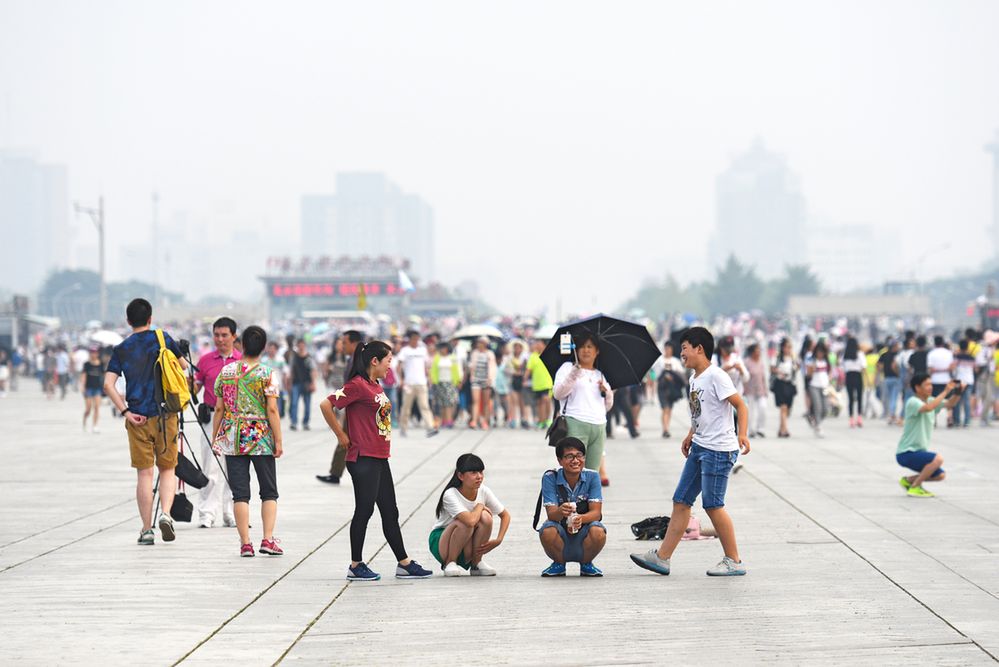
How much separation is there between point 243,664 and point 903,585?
13.9ft

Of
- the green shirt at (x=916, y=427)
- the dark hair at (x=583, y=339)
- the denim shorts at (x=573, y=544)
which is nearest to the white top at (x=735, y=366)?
the green shirt at (x=916, y=427)

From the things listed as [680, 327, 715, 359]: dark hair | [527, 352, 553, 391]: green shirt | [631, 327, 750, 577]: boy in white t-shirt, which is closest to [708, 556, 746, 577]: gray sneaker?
[631, 327, 750, 577]: boy in white t-shirt

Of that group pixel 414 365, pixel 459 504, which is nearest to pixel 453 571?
pixel 459 504

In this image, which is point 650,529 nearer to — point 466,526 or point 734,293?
point 466,526

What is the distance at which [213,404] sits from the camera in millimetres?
12578

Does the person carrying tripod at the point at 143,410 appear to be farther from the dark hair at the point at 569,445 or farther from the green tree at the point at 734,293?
the green tree at the point at 734,293

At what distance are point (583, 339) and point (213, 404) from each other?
3149mm

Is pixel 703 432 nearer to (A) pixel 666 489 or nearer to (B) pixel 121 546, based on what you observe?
(B) pixel 121 546

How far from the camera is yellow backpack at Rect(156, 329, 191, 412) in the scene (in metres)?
11.4

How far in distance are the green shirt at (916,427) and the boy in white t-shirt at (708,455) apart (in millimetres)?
5390

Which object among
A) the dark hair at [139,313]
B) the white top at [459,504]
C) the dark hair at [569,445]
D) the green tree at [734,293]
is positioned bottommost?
the white top at [459,504]

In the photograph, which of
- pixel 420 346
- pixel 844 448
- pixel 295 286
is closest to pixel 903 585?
pixel 844 448

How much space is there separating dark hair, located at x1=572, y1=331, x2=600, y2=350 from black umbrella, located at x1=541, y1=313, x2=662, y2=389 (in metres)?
0.10

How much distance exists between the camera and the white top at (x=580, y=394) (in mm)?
13094
